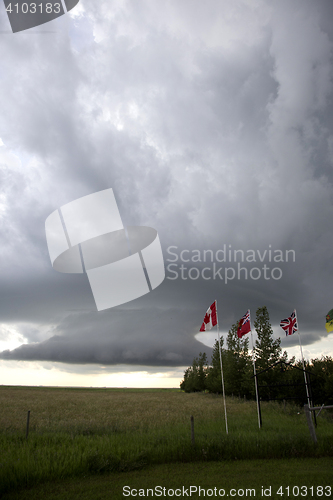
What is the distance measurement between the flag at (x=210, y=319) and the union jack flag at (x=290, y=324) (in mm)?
7900

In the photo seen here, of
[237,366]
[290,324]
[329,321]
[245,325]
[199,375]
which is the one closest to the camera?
[245,325]

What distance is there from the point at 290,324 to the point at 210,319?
810 centimetres

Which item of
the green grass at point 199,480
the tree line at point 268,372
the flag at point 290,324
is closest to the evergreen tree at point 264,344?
the tree line at point 268,372

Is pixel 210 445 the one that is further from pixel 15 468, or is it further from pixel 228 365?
pixel 228 365

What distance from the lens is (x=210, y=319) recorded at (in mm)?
18859

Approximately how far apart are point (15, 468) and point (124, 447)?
3966mm

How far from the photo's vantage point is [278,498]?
7.50 metres

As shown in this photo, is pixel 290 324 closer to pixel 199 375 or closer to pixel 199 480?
pixel 199 480

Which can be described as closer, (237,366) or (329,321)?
(329,321)

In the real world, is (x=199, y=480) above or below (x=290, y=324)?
below

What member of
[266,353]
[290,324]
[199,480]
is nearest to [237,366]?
[266,353]

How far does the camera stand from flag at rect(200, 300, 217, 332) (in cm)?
1848

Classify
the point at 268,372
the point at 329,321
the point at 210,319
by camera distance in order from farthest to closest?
the point at 268,372 → the point at 329,321 → the point at 210,319

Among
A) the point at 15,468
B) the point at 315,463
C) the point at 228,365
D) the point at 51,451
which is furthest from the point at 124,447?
the point at 228,365
